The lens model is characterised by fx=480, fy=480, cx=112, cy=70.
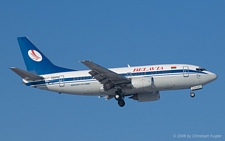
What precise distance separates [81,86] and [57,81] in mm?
3418

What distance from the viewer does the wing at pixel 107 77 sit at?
5978 centimetres

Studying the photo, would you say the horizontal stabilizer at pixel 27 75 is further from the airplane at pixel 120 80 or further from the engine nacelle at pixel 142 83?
the engine nacelle at pixel 142 83

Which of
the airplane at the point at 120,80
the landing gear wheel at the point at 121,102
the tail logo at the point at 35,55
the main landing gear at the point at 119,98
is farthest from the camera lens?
the tail logo at the point at 35,55

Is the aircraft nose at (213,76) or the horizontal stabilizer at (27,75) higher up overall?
the horizontal stabilizer at (27,75)

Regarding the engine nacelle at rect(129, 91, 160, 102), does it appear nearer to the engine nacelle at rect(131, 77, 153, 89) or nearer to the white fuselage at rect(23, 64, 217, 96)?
the white fuselage at rect(23, 64, 217, 96)

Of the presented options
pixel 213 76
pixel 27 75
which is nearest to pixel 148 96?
pixel 213 76

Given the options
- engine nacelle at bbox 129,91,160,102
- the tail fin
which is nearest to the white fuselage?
the tail fin

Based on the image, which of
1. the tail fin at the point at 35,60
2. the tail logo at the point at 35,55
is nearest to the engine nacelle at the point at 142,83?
the tail fin at the point at 35,60

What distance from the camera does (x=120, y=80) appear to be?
2414 inches

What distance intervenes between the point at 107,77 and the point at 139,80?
161 inches

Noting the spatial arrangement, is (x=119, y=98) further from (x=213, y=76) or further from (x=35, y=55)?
(x=35, y=55)

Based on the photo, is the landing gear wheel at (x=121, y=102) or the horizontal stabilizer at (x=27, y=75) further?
the landing gear wheel at (x=121, y=102)

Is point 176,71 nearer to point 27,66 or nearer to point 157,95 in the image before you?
point 157,95

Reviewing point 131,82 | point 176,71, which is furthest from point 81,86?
point 176,71
